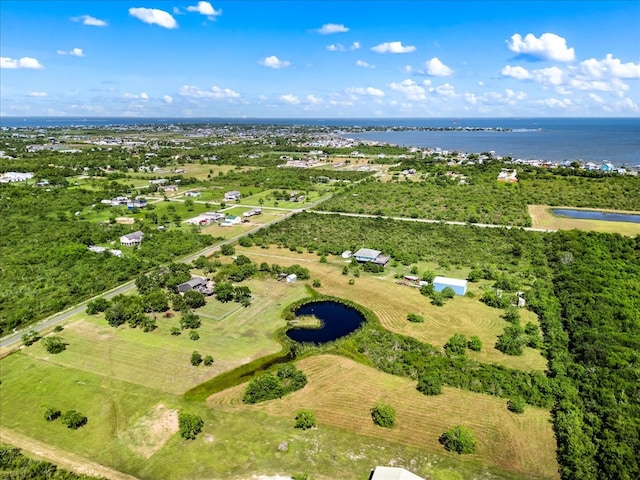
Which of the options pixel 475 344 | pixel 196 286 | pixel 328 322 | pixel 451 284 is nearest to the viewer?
pixel 475 344

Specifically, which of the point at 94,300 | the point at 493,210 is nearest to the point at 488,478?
the point at 94,300

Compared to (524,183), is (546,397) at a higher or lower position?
lower

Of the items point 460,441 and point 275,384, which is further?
point 275,384

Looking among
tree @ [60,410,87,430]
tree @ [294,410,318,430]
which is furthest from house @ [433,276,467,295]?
tree @ [60,410,87,430]

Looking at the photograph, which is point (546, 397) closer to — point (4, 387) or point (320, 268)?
point (320, 268)

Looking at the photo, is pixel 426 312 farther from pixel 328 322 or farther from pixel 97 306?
pixel 97 306

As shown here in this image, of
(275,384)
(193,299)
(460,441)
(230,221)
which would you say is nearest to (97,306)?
(193,299)

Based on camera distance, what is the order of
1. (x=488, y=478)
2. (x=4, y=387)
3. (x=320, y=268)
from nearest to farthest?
1. (x=488, y=478)
2. (x=4, y=387)
3. (x=320, y=268)
